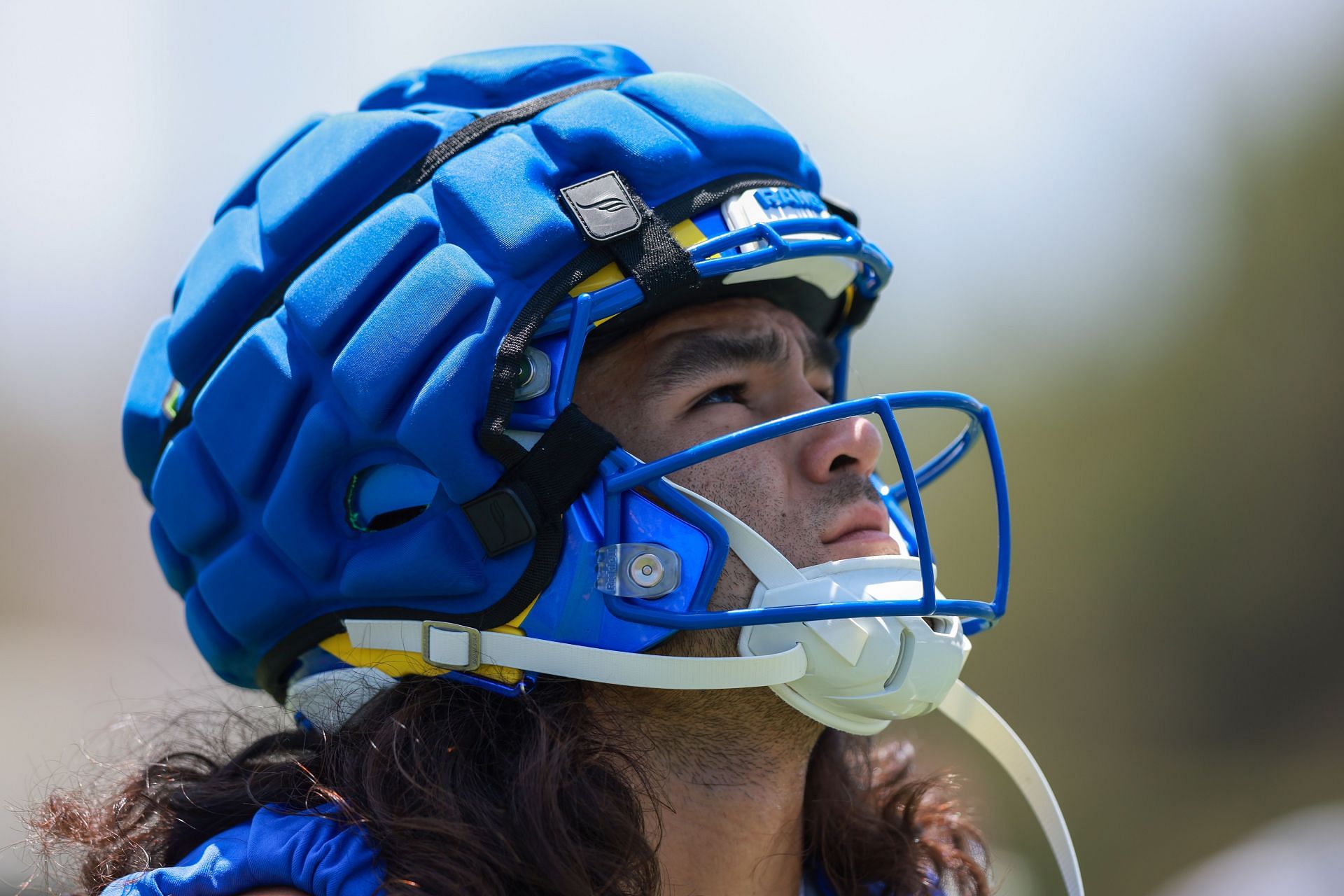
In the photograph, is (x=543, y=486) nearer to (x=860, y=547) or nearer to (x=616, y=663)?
(x=616, y=663)

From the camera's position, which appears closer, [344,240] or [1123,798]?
[344,240]

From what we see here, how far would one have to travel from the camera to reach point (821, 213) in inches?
103

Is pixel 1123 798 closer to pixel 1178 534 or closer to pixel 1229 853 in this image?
pixel 1178 534

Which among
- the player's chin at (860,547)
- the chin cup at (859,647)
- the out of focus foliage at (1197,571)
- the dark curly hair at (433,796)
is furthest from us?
the out of focus foliage at (1197,571)

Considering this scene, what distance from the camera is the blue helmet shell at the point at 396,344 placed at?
2178 millimetres

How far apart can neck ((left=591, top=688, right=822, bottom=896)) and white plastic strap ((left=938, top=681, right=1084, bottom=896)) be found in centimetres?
44

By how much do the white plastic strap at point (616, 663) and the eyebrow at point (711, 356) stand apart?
23.4 inches

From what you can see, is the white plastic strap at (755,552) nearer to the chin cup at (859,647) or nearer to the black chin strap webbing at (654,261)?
the chin cup at (859,647)

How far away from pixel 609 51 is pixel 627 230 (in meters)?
0.74

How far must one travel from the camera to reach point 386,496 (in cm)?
231

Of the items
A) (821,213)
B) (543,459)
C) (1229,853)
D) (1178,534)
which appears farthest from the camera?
(1178,534)

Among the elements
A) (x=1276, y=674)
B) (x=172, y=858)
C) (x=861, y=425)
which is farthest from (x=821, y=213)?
(x=1276, y=674)

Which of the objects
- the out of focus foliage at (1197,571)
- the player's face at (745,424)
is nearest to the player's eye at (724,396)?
the player's face at (745,424)

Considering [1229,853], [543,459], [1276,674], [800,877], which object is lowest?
[1276,674]
